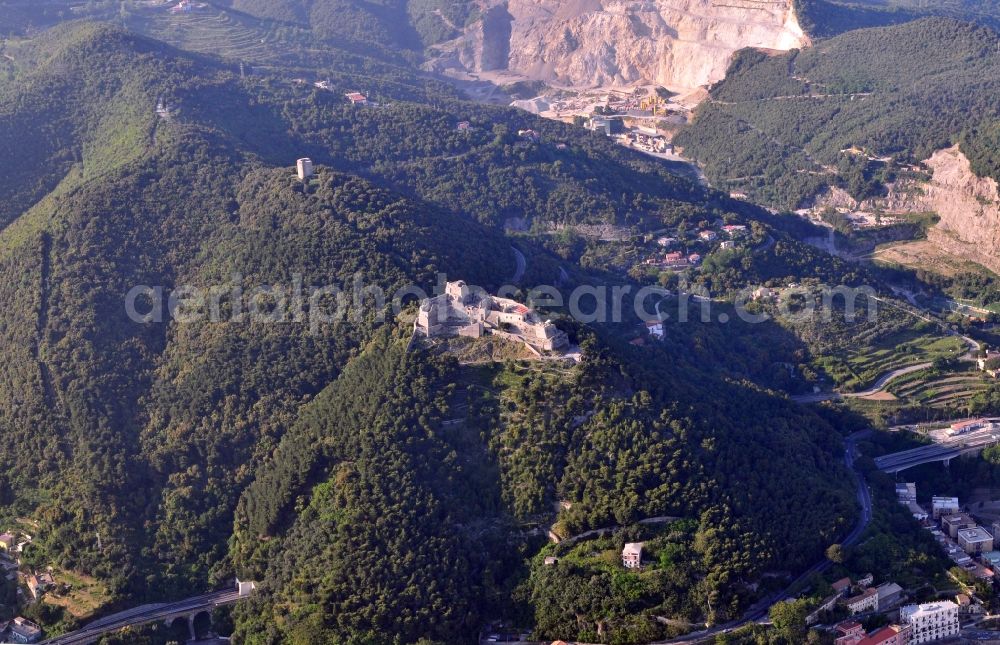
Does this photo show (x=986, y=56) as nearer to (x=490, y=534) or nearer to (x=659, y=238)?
(x=659, y=238)

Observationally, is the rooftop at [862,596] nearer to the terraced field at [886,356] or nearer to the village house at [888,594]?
the village house at [888,594]

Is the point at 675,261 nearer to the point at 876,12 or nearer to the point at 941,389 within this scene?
the point at 941,389

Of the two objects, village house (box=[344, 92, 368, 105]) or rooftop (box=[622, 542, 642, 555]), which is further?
village house (box=[344, 92, 368, 105])

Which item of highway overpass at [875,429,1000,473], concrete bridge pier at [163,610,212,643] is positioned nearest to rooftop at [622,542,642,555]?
concrete bridge pier at [163,610,212,643]

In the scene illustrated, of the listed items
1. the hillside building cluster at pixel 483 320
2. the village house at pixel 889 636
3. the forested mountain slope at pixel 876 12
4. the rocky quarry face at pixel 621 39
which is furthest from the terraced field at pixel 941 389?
the forested mountain slope at pixel 876 12

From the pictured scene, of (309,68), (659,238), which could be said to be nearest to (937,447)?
(659,238)

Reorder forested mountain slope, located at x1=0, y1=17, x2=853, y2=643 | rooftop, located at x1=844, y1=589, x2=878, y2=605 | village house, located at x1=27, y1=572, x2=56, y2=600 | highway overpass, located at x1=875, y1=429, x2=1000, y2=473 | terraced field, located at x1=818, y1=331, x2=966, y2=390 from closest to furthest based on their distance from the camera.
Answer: rooftop, located at x1=844, y1=589, x2=878, y2=605 < forested mountain slope, located at x1=0, y1=17, x2=853, y2=643 < village house, located at x1=27, y1=572, x2=56, y2=600 < highway overpass, located at x1=875, y1=429, x2=1000, y2=473 < terraced field, located at x1=818, y1=331, x2=966, y2=390

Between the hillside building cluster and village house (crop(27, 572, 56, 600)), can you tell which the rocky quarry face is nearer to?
the hillside building cluster
